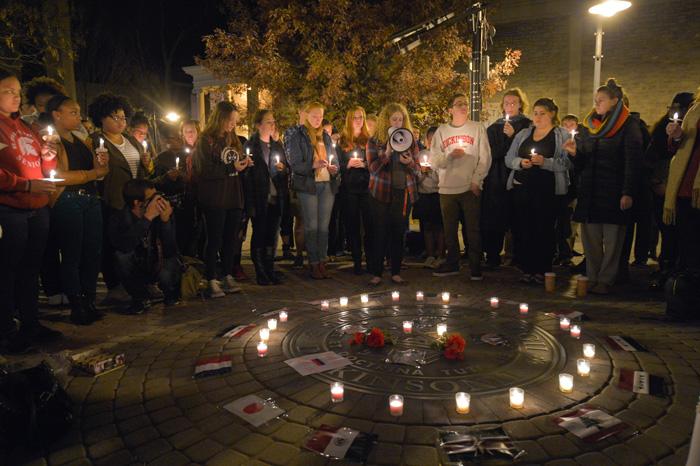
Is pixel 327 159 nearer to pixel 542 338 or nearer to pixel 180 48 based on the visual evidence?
pixel 542 338

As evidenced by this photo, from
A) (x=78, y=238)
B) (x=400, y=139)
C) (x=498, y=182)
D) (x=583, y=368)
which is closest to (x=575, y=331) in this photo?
(x=583, y=368)

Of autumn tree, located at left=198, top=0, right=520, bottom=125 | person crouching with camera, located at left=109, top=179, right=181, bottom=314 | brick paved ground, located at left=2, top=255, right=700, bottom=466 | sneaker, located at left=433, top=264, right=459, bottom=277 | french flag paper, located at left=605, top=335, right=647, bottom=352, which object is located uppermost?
autumn tree, located at left=198, top=0, right=520, bottom=125

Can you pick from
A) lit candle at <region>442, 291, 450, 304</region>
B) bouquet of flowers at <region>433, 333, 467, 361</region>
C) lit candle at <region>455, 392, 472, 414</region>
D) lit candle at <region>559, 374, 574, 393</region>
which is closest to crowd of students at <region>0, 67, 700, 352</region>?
lit candle at <region>442, 291, 450, 304</region>

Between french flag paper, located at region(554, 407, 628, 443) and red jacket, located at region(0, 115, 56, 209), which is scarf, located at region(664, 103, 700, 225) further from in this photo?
red jacket, located at region(0, 115, 56, 209)

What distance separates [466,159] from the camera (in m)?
6.89

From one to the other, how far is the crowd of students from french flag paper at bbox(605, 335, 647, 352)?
1.52m

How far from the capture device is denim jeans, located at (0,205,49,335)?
166 inches

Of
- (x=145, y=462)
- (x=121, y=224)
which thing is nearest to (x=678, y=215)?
(x=145, y=462)

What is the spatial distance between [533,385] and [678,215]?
126 inches

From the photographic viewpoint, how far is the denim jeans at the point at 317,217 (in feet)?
23.4

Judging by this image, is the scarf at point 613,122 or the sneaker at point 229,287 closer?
the scarf at point 613,122

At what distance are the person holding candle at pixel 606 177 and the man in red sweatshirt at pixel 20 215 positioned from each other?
18.2 ft

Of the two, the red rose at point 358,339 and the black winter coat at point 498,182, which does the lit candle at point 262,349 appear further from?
the black winter coat at point 498,182

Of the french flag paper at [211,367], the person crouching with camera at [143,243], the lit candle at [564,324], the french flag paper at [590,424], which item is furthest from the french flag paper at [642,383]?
the person crouching with camera at [143,243]
